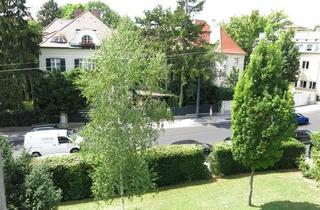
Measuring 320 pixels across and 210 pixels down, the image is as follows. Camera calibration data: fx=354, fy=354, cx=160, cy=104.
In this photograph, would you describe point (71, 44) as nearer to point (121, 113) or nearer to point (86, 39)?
point (86, 39)

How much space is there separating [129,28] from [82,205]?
9216 millimetres

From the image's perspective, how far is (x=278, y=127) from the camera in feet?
50.2

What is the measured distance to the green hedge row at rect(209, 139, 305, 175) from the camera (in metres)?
21.6

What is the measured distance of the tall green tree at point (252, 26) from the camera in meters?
63.4

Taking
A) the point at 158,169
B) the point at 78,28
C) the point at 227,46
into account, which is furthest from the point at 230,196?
the point at 227,46

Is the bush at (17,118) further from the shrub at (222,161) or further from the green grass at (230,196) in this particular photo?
the shrub at (222,161)

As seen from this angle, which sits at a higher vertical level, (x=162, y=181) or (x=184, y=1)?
(x=184, y=1)

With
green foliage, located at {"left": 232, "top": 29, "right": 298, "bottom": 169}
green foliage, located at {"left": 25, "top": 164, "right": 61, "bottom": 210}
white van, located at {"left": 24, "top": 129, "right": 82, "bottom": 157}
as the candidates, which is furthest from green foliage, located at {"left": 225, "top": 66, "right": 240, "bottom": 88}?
green foliage, located at {"left": 25, "top": 164, "right": 61, "bottom": 210}

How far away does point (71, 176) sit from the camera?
18.1m

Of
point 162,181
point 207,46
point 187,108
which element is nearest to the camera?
point 162,181

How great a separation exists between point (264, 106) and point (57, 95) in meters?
26.0

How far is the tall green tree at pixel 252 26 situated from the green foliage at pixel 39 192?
55878mm

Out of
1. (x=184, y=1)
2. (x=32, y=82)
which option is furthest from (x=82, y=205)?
(x=184, y=1)

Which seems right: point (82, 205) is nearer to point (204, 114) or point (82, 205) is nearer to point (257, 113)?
point (257, 113)
